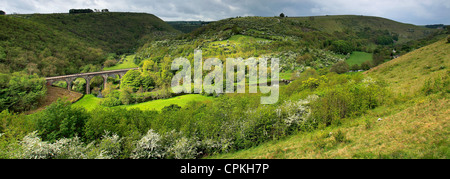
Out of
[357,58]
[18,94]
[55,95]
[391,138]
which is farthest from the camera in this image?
[357,58]

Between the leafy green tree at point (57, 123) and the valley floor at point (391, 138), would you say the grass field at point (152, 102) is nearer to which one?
the leafy green tree at point (57, 123)

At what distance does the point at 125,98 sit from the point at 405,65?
7389cm

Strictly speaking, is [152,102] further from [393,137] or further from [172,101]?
[393,137]

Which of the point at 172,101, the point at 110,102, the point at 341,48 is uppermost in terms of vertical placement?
the point at 341,48

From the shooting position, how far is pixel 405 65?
37.3 metres

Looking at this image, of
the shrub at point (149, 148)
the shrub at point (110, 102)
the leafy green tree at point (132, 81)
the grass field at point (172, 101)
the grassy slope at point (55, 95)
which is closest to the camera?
the shrub at point (149, 148)

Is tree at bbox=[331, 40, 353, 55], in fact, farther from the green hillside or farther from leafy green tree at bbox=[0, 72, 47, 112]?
the green hillside

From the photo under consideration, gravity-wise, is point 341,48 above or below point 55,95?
above

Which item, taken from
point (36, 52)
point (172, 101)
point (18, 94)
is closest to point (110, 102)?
point (172, 101)

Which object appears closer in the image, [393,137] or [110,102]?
[393,137]

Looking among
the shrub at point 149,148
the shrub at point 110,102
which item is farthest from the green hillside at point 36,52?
the shrub at point 149,148

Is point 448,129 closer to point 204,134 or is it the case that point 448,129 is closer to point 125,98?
point 204,134

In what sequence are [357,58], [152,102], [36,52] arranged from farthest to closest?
[357,58]
[36,52]
[152,102]

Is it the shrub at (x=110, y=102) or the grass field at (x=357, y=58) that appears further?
the grass field at (x=357, y=58)
